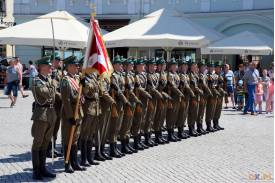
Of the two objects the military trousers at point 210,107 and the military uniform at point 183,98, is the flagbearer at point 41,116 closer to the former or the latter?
the military uniform at point 183,98

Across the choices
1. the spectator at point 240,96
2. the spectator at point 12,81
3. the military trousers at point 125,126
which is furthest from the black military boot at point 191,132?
the spectator at point 12,81

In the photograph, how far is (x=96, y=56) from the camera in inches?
335

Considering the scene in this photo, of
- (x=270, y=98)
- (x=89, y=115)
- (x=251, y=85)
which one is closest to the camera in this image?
(x=89, y=115)

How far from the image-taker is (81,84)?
812 cm

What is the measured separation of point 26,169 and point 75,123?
42.8 inches

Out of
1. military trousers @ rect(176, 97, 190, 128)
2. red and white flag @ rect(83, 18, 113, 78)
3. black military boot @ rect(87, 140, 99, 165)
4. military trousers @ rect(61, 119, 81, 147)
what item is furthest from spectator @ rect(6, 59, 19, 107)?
military trousers @ rect(61, 119, 81, 147)

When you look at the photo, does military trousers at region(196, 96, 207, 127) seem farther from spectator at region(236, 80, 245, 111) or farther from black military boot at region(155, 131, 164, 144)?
spectator at region(236, 80, 245, 111)

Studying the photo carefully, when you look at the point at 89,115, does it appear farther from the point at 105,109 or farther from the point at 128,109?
the point at 128,109

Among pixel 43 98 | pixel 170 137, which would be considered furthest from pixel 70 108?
pixel 170 137

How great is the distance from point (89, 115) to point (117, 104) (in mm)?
1180

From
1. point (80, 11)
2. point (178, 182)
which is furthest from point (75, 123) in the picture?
point (80, 11)

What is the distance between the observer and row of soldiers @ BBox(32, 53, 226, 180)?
790 centimetres

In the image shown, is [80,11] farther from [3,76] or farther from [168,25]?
[168,25]

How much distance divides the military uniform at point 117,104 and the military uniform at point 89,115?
2.45 ft
